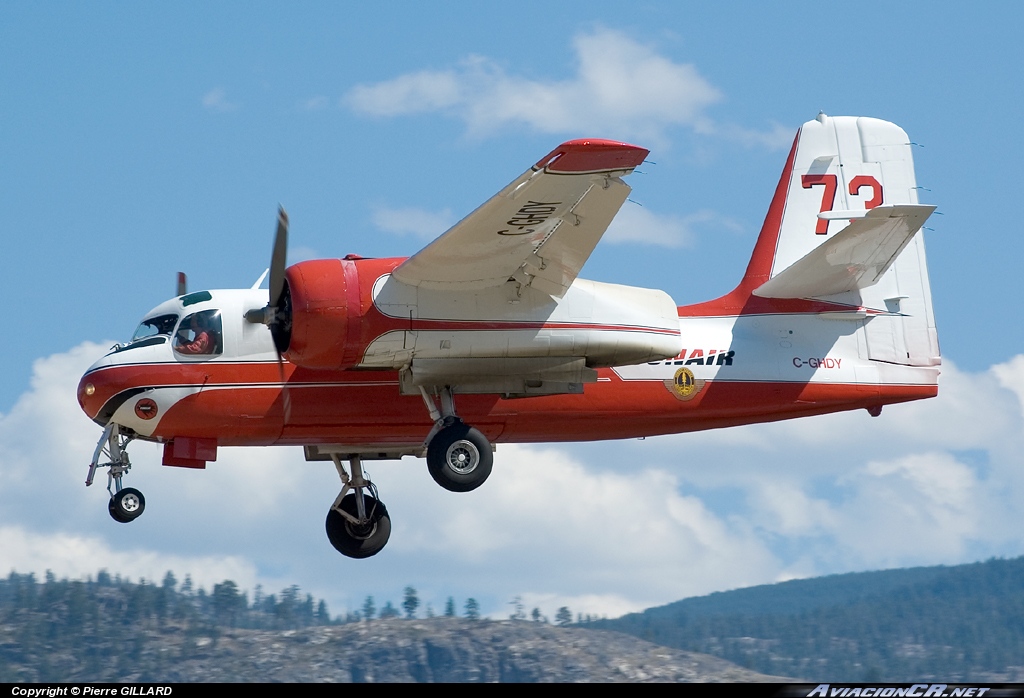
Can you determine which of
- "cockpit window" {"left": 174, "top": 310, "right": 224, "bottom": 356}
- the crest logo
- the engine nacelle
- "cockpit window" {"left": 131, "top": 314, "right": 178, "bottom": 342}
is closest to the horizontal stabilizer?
the crest logo

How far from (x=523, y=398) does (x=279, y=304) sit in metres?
4.05

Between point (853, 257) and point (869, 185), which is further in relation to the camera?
point (869, 185)

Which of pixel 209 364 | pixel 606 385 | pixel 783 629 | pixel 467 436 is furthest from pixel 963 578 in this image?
pixel 209 364

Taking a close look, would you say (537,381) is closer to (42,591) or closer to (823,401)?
(823,401)

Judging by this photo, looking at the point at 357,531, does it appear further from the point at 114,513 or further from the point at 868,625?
the point at 868,625

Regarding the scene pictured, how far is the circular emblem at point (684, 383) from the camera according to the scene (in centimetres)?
2197

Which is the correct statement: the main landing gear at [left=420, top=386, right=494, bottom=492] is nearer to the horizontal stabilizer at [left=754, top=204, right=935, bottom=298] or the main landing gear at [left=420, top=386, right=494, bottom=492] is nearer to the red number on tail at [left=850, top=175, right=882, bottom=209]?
the horizontal stabilizer at [left=754, top=204, right=935, bottom=298]

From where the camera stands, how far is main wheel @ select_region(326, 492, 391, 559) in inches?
906

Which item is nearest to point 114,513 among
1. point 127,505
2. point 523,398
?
point 127,505

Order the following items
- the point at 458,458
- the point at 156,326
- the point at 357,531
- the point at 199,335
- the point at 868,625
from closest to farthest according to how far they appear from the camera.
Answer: the point at 458,458 < the point at 199,335 < the point at 156,326 < the point at 357,531 < the point at 868,625

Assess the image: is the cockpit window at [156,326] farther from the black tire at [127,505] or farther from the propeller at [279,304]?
the black tire at [127,505]

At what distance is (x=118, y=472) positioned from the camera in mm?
20906

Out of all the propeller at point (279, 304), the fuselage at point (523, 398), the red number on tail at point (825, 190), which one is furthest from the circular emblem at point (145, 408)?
the red number on tail at point (825, 190)
